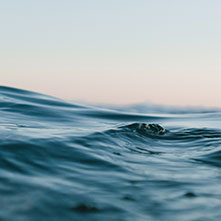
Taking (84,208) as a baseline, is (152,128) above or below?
above

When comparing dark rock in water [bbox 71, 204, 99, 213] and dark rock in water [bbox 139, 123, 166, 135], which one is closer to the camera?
dark rock in water [bbox 71, 204, 99, 213]

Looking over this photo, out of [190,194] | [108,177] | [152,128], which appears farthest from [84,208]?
[152,128]

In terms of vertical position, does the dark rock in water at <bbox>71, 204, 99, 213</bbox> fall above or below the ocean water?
below

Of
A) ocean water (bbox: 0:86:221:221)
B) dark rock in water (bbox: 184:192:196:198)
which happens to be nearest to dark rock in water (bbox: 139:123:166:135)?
ocean water (bbox: 0:86:221:221)

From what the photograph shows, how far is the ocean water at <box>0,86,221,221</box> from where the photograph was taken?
3.20 meters

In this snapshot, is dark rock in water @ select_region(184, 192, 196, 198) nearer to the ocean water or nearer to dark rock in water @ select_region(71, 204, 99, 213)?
the ocean water

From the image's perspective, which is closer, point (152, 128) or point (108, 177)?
point (108, 177)

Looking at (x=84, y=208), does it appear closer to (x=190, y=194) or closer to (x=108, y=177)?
(x=108, y=177)

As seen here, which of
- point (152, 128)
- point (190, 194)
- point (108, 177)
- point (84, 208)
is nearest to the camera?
point (84, 208)

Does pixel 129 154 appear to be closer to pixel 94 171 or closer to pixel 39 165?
pixel 94 171

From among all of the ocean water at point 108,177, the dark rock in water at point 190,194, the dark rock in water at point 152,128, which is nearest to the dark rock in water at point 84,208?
the ocean water at point 108,177

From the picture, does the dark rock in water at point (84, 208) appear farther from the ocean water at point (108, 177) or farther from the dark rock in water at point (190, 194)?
the dark rock in water at point (190, 194)

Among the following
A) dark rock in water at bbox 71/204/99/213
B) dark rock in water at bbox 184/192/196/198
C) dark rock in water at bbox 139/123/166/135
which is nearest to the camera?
dark rock in water at bbox 71/204/99/213

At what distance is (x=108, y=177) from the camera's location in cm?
426
